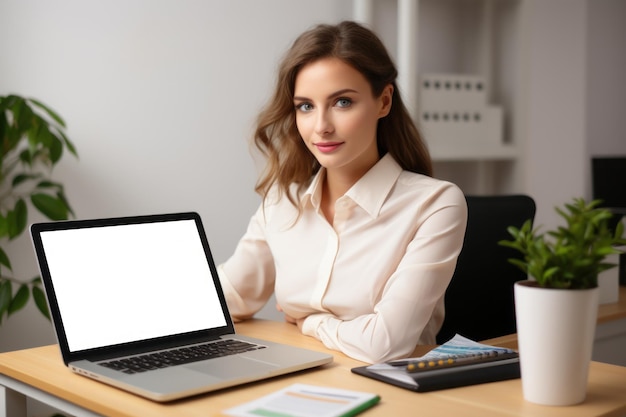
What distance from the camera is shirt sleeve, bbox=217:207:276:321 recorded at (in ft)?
5.98

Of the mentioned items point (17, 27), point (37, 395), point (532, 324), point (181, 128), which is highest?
point (17, 27)

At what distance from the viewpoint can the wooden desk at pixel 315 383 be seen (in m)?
1.09

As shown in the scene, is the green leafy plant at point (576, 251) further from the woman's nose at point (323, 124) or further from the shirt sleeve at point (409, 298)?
the woman's nose at point (323, 124)

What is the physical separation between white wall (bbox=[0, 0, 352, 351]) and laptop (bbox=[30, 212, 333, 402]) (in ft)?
4.09

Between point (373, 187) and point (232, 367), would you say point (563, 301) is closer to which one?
point (232, 367)

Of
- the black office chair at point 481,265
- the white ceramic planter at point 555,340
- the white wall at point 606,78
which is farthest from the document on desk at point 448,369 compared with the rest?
the white wall at point 606,78

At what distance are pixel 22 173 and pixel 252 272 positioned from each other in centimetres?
102

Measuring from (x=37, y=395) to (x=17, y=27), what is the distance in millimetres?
1568

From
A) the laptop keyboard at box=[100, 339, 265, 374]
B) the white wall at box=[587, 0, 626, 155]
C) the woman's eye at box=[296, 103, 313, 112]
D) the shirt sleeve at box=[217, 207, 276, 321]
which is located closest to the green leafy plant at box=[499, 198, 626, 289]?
the laptop keyboard at box=[100, 339, 265, 374]

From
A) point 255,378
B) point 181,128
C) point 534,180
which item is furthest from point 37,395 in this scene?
point 534,180

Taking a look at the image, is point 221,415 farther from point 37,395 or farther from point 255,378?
point 37,395

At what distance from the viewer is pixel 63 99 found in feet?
8.61

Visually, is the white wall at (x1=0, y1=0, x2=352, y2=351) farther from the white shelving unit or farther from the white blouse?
the white blouse

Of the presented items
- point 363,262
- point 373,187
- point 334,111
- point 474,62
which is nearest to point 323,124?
point 334,111
